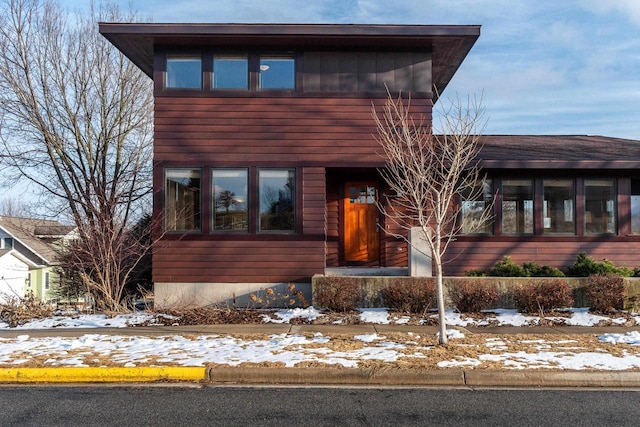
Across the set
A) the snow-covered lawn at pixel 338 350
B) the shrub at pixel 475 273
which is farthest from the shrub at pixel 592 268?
the snow-covered lawn at pixel 338 350

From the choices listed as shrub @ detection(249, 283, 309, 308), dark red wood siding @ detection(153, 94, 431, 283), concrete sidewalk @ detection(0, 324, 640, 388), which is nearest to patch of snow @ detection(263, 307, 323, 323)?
shrub @ detection(249, 283, 309, 308)

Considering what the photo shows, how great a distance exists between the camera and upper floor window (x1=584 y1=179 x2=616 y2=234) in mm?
13195

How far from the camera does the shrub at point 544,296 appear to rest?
1066 cm

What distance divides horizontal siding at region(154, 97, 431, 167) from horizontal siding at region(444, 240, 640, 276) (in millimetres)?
3313

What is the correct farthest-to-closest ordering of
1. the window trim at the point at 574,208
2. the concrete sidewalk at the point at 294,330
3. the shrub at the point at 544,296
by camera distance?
the window trim at the point at 574,208, the shrub at the point at 544,296, the concrete sidewalk at the point at 294,330

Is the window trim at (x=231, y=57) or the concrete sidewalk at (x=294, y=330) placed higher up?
the window trim at (x=231, y=57)

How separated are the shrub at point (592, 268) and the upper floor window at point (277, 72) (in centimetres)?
778

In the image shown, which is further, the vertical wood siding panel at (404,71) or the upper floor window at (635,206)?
the upper floor window at (635,206)

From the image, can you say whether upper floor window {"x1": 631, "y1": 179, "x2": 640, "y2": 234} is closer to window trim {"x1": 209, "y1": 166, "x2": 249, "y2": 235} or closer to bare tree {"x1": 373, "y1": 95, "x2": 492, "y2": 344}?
bare tree {"x1": 373, "y1": 95, "x2": 492, "y2": 344}

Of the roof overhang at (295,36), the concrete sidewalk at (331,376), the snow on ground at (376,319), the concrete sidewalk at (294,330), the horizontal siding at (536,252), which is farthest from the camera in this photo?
the horizontal siding at (536,252)

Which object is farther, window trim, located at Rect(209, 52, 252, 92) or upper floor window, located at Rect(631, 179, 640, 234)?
upper floor window, located at Rect(631, 179, 640, 234)

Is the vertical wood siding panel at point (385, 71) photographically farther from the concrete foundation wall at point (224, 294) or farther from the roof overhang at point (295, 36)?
the concrete foundation wall at point (224, 294)

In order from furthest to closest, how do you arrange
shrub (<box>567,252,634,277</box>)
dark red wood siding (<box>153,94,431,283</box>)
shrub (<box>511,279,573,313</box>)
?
1. dark red wood siding (<box>153,94,431,283</box>)
2. shrub (<box>567,252,634,277</box>)
3. shrub (<box>511,279,573,313</box>)

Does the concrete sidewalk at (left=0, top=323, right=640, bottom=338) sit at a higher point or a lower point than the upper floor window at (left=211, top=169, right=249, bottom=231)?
lower
